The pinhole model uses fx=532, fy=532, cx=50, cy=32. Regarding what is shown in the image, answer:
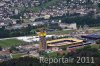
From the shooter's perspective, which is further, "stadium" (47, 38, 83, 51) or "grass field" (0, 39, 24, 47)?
"grass field" (0, 39, 24, 47)

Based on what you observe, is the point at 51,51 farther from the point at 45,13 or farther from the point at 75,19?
the point at 45,13

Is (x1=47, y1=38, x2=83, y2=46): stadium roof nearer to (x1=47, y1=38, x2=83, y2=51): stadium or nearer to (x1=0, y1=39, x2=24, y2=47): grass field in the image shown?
(x1=47, y1=38, x2=83, y2=51): stadium

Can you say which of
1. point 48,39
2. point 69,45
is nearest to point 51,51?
point 69,45

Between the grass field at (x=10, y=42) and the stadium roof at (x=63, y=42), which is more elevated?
the stadium roof at (x=63, y=42)

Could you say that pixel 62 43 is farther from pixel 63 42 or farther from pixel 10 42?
pixel 10 42

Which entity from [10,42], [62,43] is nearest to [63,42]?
[62,43]

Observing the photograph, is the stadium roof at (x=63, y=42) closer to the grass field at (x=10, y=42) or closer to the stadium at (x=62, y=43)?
the stadium at (x=62, y=43)

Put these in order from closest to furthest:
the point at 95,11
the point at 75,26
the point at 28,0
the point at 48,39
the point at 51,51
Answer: the point at 51,51
the point at 48,39
the point at 75,26
the point at 95,11
the point at 28,0

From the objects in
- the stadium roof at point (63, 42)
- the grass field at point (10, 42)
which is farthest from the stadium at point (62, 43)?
the grass field at point (10, 42)

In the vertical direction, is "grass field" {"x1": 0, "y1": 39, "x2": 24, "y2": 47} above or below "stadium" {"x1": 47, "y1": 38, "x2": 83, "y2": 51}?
below

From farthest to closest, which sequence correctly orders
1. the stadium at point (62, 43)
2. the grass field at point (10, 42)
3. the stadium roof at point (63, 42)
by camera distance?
1. the grass field at point (10, 42)
2. the stadium roof at point (63, 42)
3. the stadium at point (62, 43)

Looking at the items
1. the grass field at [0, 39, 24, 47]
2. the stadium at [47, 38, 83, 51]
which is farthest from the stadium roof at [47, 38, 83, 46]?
the grass field at [0, 39, 24, 47]
